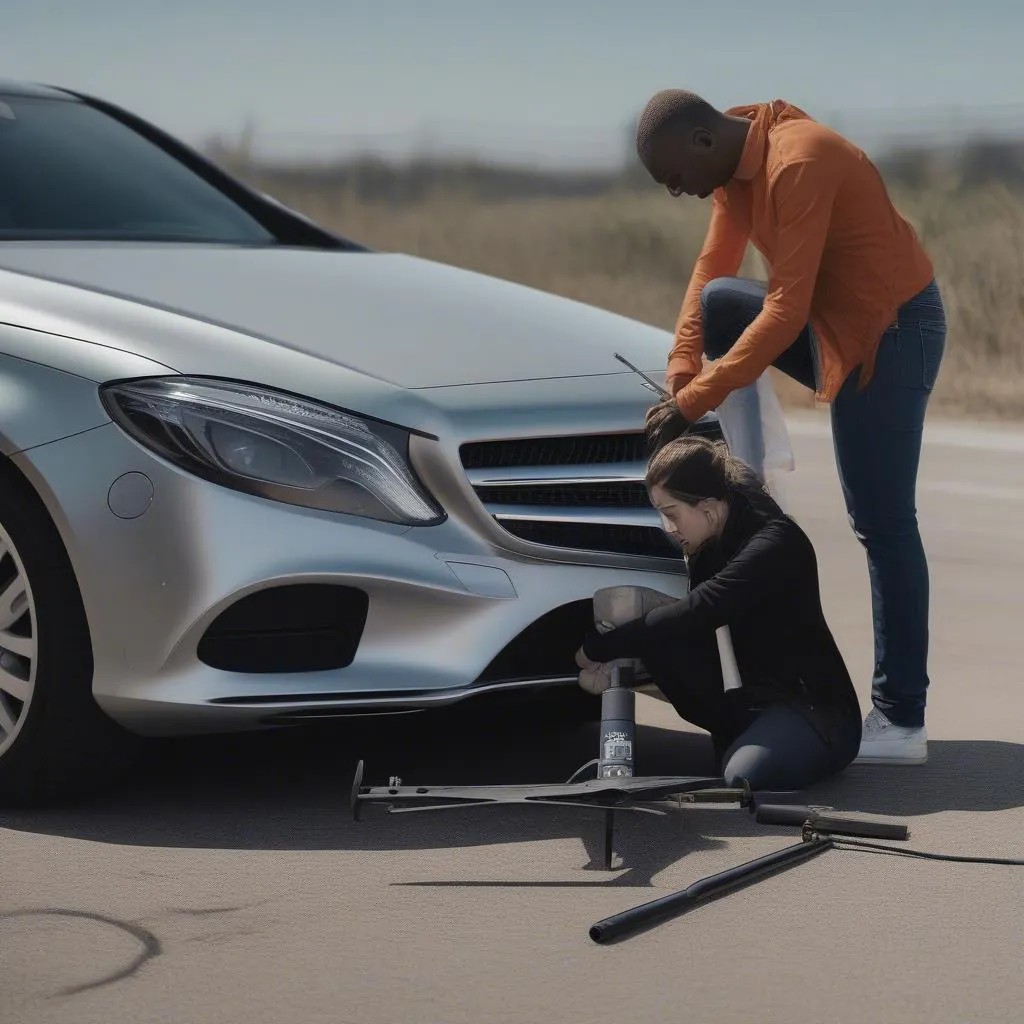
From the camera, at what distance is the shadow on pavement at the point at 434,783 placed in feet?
15.3

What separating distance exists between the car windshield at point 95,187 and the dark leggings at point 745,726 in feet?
6.08

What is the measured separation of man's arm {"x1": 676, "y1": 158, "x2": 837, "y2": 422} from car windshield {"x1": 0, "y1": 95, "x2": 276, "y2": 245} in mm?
1635

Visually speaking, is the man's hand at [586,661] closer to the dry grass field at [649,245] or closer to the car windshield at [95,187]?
the car windshield at [95,187]

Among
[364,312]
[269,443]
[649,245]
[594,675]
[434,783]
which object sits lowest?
[434,783]

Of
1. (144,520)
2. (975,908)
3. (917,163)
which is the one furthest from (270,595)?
(917,163)

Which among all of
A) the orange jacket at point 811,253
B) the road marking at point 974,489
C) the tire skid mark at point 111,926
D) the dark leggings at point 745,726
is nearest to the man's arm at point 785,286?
the orange jacket at point 811,253

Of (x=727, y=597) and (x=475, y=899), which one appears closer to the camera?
(x=475, y=899)

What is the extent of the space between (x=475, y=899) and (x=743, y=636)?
3.72ft

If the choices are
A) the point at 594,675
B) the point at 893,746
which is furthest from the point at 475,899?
the point at 893,746

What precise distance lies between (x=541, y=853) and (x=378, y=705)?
45 centimetres

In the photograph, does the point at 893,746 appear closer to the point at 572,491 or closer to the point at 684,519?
the point at 684,519

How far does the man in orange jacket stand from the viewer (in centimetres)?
494

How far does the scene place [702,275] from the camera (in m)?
5.45

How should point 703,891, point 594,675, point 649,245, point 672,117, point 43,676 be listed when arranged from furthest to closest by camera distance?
point 649,245
point 672,117
point 594,675
point 43,676
point 703,891
